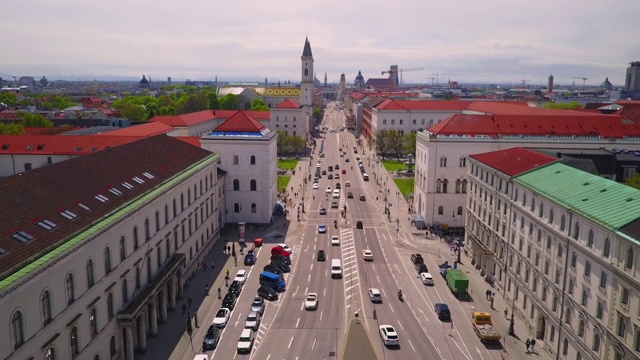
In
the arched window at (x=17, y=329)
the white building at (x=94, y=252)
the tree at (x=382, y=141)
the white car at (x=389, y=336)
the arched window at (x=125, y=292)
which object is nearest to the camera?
the arched window at (x=17, y=329)

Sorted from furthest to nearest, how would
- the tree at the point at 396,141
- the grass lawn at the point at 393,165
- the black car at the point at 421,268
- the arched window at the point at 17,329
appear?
the tree at the point at 396,141, the grass lawn at the point at 393,165, the black car at the point at 421,268, the arched window at the point at 17,329

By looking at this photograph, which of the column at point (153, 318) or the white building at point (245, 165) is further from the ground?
the white building at point (245, 165)

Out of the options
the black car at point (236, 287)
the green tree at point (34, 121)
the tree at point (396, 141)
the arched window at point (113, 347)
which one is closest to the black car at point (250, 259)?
the black car at point (236, 287)

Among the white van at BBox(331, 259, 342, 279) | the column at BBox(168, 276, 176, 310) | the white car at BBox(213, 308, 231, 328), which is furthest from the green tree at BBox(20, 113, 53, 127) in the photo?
the white car at BBox(213, 308, 231, 328)

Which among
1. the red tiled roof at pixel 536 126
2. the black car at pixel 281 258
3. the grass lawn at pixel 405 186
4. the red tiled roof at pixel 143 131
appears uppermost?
the red tiled roof at pixel 536 126

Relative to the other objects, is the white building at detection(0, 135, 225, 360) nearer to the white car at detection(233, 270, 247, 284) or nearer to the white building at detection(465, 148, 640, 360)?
the white car at detection(233, 270, 247, 284)

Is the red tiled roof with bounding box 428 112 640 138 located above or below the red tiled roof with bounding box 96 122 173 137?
above

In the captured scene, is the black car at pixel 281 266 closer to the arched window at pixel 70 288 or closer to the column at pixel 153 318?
the column at pixel 153 318

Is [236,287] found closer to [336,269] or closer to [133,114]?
[336,269]

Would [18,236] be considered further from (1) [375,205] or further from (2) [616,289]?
(1) [375,205]
